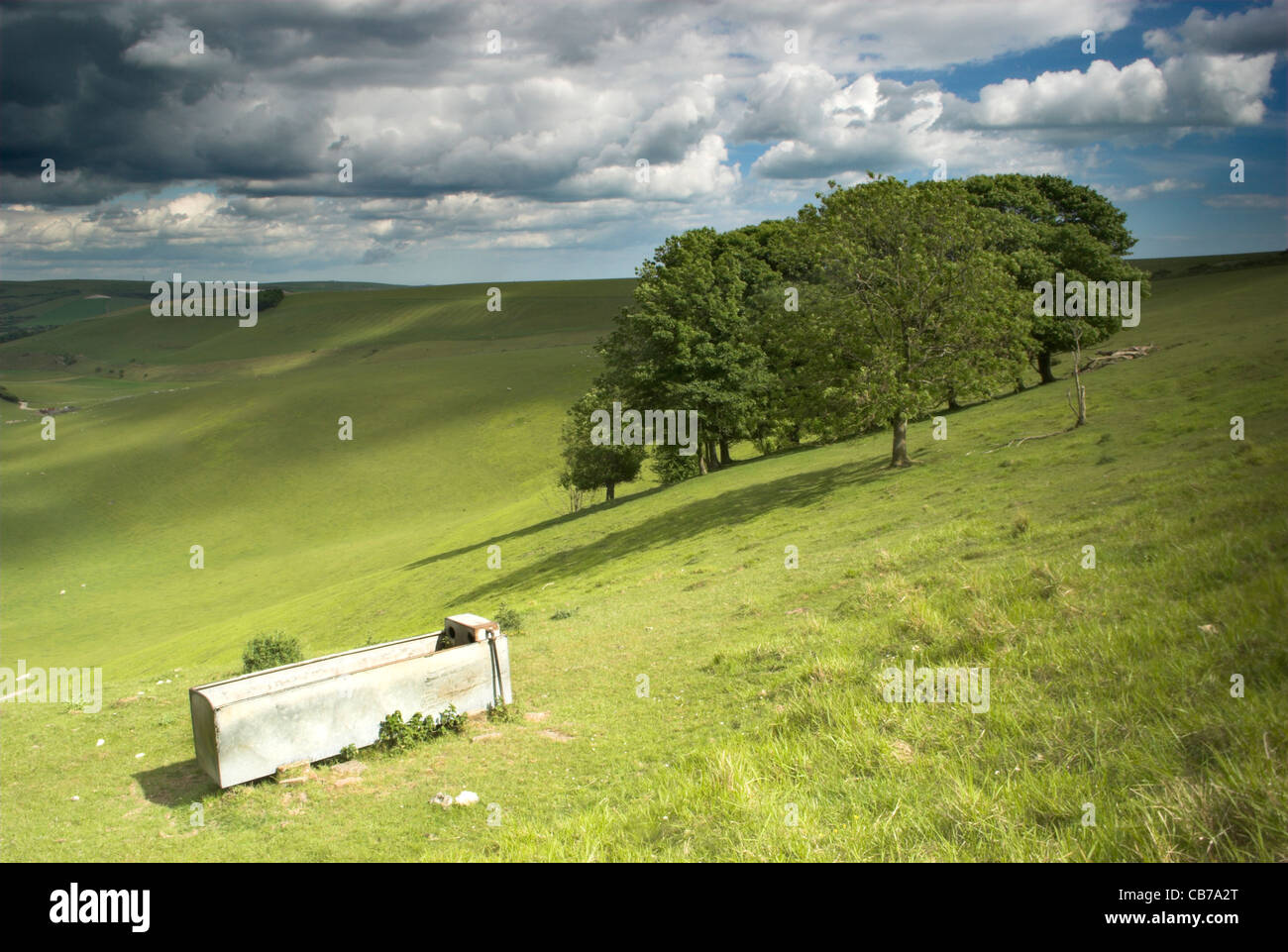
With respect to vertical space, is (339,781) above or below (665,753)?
below

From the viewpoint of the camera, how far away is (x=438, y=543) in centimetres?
4725

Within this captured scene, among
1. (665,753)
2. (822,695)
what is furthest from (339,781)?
(822,695)

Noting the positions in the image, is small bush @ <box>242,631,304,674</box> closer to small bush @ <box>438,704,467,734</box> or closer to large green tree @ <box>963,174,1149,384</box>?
small bush @ <box>438,704,467,734</box>

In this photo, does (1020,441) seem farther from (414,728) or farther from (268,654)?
(268,654)

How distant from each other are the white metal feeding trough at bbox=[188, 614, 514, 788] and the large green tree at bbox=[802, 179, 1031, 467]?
65.1 ft

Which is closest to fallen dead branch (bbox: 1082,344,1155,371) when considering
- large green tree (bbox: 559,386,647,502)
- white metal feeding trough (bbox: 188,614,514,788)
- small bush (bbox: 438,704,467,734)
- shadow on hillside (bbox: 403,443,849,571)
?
shadow on hillside (bbox: 403,443,849,571)

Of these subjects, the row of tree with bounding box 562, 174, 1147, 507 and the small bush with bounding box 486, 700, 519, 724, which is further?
the row of tree with bounding box 562, 174, 1147, 507

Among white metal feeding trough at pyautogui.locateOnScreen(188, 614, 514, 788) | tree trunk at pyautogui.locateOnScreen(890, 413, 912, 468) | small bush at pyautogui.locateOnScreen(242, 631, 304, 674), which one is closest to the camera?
white metal feeding trough at pyautogui.locateOnScreen(188, 614, 514, 788)

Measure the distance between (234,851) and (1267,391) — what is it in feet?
103

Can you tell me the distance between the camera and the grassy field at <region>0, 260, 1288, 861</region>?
6.19 meters

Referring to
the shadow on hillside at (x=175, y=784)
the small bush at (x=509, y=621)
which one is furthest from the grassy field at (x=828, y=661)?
the small bush at (x=509, y=621)

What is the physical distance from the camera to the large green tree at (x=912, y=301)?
1168 inches
